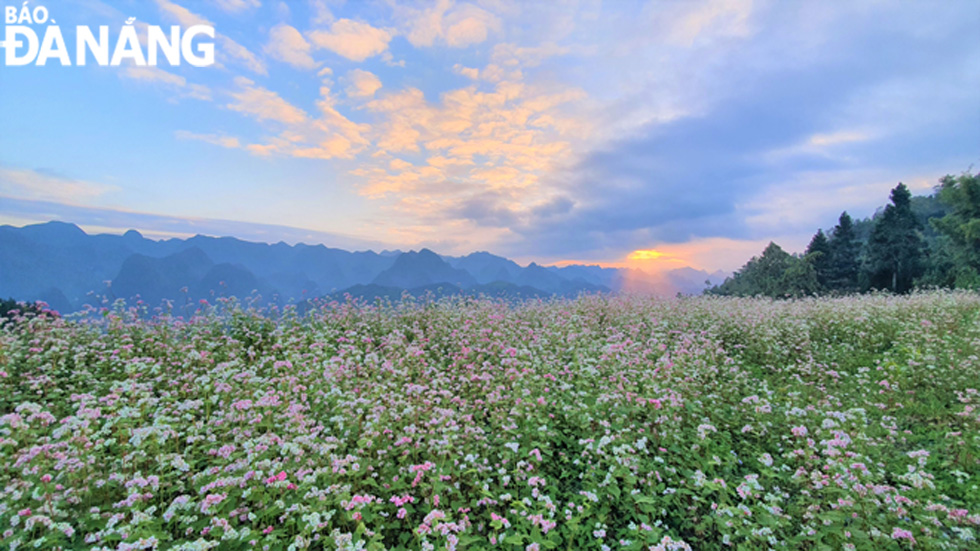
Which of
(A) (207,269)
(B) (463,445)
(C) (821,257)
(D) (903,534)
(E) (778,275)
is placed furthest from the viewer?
(A) (207,269)

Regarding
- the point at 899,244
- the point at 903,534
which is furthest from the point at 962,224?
the point at 903,534

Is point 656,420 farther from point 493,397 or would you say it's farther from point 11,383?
point 11,383

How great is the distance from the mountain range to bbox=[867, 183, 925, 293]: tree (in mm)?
32075

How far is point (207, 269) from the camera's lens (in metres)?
80.8

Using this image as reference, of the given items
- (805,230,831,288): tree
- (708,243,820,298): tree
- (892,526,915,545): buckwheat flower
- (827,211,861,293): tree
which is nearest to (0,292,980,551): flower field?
(892,526,915,545): buckwheat flower

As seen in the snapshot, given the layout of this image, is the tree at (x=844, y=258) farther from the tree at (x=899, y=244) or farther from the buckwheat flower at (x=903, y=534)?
the buckwheat flower at (x=903, y=534)

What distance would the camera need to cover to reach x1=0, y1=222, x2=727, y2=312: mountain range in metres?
17.6

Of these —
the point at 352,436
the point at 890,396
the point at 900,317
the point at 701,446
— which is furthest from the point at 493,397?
the point at 900,317

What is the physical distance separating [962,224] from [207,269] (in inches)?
4267

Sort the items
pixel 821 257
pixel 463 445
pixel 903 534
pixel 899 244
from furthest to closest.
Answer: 1. pixel 821 257
2. pixel 899 244
3. pixel 463 445
4. pixel 903 534

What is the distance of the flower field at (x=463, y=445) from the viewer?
10.4 ft

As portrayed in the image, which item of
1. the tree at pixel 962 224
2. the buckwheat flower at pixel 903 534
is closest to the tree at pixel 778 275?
the tree at pixel 962 224

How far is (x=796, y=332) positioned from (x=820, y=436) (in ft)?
20.4

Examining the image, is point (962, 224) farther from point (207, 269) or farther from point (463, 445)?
point (207, 269)
